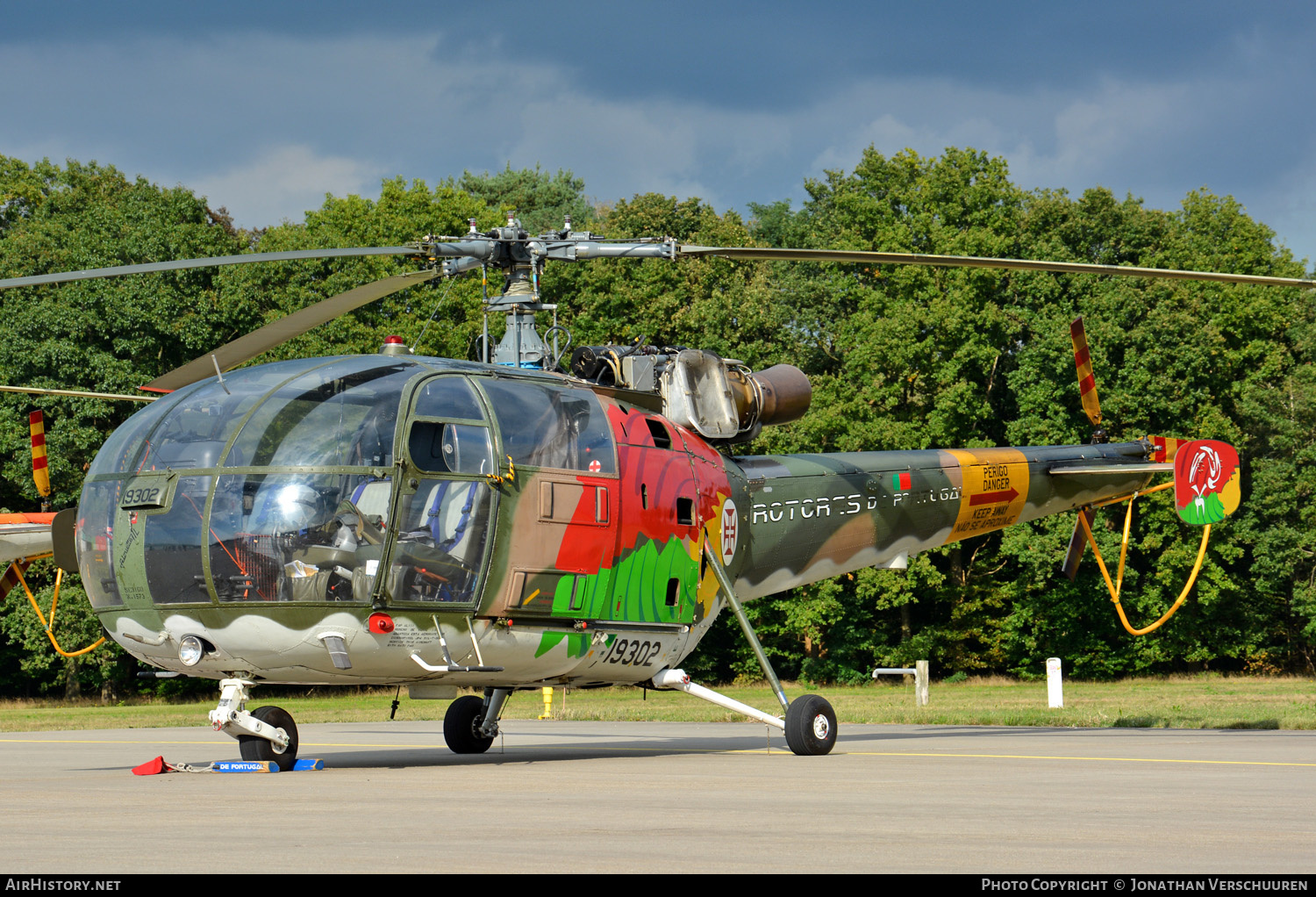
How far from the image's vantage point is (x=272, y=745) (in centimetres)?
1238

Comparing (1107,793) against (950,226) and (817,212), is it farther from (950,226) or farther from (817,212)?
(817,212)

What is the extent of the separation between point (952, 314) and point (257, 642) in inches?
1515

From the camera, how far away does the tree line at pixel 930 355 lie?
4438 centimetres

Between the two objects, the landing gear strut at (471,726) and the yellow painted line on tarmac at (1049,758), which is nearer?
A: the yellow painted line on tarmac at (1049,758)

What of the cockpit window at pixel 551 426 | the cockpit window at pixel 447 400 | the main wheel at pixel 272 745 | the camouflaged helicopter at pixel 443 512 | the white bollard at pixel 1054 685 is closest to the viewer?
the camouflaged helicopter at pixel 443 512

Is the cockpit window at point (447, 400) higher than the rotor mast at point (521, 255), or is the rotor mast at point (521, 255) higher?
the rotor mast at point (521, 255)

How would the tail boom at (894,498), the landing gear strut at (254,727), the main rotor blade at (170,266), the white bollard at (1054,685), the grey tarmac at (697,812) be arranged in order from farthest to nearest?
the white bollard at (1054,685), the tail boom at (894,498), the landing gear strut at (254,727), the main rotor blade at (170,266), the grey tarmac at (697,812)

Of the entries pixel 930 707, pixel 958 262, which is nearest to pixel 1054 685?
pixel 930 707

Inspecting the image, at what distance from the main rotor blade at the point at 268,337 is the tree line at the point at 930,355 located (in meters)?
32.4

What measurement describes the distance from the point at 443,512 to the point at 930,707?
60.9 ft

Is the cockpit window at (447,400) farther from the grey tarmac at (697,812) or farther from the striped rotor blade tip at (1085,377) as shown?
the striped rotor blade tip at (1085,377)

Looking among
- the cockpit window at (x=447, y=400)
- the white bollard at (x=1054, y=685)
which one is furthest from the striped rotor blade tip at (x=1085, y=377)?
the cockpit window at (x=447, y=400)

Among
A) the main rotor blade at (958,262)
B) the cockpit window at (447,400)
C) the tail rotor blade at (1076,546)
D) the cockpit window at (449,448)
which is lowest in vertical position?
the tail rotor blade at (1076,546)
